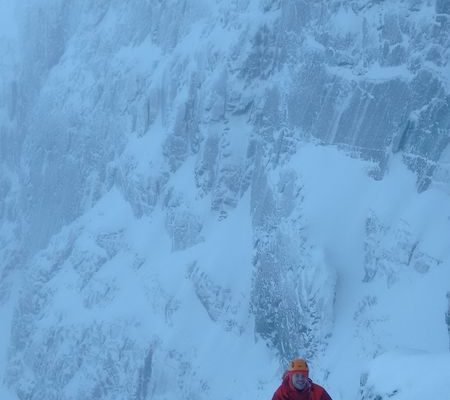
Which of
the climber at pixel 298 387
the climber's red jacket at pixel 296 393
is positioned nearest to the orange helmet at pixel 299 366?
the climber at pixel 298 387

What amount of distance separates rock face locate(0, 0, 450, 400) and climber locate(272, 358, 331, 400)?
11.8 m

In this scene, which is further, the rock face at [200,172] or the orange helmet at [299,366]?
the rock face at [200,172]

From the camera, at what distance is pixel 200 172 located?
26.9 m

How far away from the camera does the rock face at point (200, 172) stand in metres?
19.6

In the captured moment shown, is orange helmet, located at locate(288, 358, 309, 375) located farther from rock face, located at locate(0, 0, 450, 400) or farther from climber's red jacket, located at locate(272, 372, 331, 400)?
rock face, located at locate(0, 0, 450, 400)

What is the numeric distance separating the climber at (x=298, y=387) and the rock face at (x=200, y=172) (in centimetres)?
1175

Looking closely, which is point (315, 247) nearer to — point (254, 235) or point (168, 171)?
point (254, 235)

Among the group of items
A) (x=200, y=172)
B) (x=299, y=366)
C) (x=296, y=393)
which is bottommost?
(x=200, y=172)

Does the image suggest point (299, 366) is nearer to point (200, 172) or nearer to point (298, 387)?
point (298, 387)

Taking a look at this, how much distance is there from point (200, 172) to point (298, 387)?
20.2 metres

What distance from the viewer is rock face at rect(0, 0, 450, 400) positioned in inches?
770

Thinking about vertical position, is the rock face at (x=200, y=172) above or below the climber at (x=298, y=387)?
below

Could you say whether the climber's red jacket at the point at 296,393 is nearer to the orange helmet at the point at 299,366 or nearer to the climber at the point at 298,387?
the climber at the point at 298,387

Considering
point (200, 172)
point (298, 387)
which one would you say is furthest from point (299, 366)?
point (200, 172)
